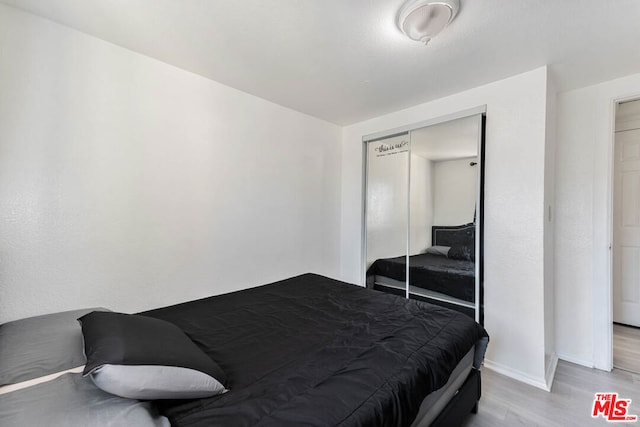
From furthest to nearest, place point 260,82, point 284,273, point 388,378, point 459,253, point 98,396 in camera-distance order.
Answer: point 284,273
point 459,253
point 260,82
point 388,378
point 98,396

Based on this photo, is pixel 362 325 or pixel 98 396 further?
pixel 362 325

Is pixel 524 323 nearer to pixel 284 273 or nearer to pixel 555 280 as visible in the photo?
pixel 555 280

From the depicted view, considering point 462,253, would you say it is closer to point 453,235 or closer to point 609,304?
point 453,235

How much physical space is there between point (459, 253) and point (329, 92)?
6.78 ft

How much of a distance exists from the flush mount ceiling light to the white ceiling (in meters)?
A: 0.07

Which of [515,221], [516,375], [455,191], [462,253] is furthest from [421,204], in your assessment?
[516,375]

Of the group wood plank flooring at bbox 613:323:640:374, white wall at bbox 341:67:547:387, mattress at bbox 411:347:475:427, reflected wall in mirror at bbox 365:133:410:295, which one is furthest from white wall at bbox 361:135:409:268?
wood plank flooring at bbox 613:323:640:374

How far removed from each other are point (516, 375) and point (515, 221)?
1.27 m

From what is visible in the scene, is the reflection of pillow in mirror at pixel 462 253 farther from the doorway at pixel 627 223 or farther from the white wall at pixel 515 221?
the doorway at pixel 627 223

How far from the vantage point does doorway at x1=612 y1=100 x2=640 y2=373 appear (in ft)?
10.2

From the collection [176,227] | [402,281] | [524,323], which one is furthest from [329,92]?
[524,323]

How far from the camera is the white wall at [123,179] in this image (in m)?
1.64

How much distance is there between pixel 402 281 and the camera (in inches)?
127
